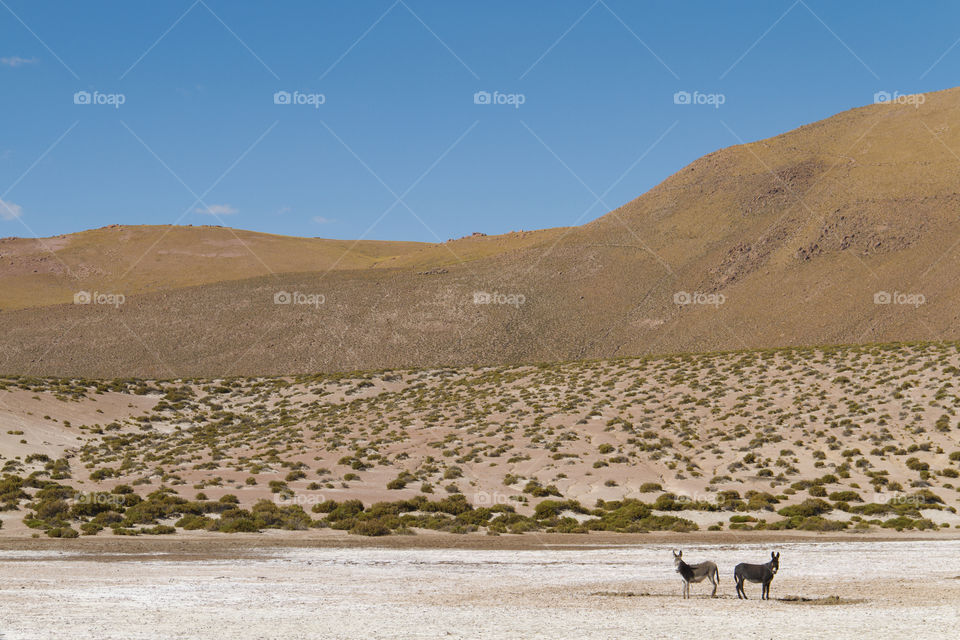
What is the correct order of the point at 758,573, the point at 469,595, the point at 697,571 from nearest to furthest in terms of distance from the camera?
the point at 758,573 < the point at 697,571 < the point at 469,595

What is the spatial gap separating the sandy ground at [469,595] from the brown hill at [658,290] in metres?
58.8

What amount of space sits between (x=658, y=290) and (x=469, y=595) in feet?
268

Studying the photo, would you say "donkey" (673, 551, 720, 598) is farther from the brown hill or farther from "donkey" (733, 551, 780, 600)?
the brown hill

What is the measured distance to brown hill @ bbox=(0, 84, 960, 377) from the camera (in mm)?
81875

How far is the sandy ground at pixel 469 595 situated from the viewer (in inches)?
484

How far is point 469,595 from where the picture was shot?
1580 cm

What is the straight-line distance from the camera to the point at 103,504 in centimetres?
3225

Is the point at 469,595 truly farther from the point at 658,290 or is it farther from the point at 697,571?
the point at 658,290

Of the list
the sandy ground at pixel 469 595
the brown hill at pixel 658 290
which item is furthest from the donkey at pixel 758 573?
the brown hill at pixel 658 290

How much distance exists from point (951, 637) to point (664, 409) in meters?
38.7

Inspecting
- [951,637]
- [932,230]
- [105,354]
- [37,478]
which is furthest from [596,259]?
[951,637]

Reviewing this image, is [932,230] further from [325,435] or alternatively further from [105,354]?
[105,354]

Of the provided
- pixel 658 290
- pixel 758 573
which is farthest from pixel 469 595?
pixel 658 290

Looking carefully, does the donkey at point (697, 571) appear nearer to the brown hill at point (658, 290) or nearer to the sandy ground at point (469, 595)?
the sandy ground at point (469, 595)
